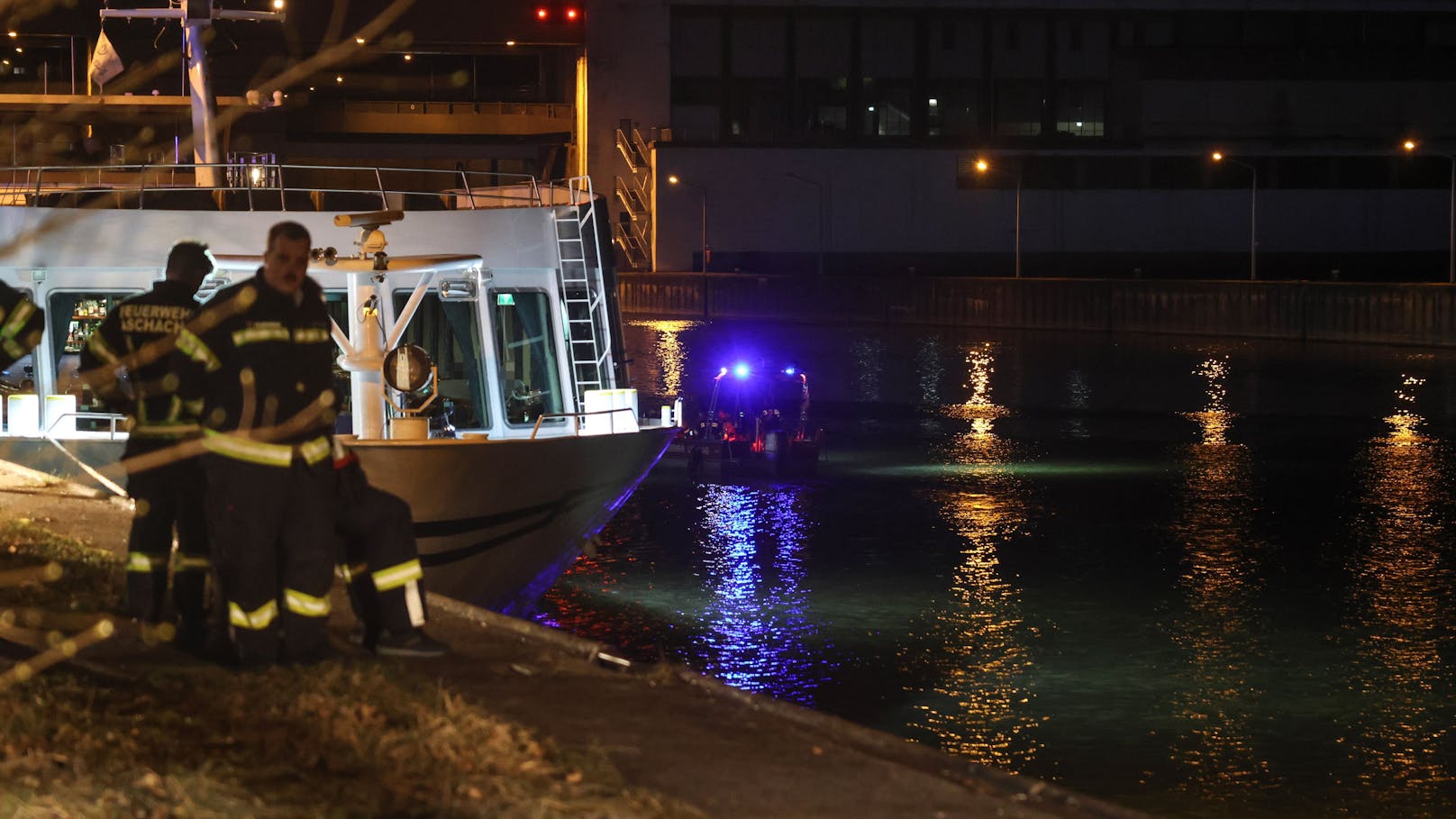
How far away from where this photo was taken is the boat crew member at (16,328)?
9.52 meters

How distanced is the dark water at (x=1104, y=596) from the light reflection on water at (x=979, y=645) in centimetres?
4

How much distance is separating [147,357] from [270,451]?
1.30 metres

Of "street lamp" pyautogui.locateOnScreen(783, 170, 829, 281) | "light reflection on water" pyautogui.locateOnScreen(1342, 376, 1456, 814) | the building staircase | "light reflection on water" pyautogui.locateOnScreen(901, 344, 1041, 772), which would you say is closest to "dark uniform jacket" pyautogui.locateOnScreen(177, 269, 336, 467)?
"light reflection on water" pyautogui.locateOnScreen(901, 344, 1041, 772)

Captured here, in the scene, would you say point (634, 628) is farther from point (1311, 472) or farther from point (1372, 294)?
point (1372, 294)

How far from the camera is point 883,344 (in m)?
58.5

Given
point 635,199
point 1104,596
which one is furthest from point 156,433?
point 635,199

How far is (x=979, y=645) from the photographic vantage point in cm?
1525

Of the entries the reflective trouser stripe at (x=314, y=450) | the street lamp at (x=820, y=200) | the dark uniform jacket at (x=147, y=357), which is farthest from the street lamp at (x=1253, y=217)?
the reflective trouser stripe at (x=314, y=450)

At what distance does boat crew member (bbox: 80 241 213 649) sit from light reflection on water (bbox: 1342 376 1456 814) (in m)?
7.34

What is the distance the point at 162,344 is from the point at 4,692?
2144mm

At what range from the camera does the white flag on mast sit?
62.7ft

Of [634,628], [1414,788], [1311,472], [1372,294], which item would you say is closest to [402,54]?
[1372,294]

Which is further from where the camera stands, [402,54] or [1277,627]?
[402,54]

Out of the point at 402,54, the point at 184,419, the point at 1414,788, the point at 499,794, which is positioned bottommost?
the point at 1414,788
